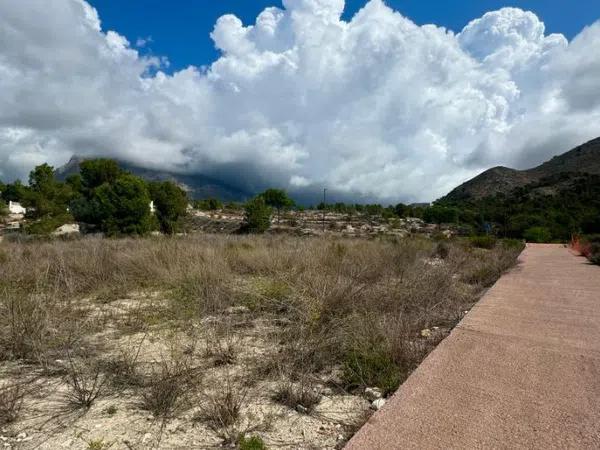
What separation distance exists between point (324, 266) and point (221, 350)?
4184 mm

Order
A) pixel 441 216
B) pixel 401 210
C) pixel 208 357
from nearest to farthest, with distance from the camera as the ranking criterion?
pixel 208 357 < pixel 441 216 < pixel 401 210

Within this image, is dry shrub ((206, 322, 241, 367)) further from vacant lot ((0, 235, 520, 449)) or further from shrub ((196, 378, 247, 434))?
shrub ((196, 378, 247, 434))

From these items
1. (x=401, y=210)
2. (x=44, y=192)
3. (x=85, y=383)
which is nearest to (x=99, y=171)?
(x=44, y=192)

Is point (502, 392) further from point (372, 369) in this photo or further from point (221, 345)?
point (221, 345)

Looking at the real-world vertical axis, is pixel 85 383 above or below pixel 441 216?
below

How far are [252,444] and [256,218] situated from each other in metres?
31.1

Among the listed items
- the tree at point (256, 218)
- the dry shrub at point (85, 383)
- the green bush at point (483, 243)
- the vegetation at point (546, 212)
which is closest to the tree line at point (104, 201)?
the tree at point (256, 218)

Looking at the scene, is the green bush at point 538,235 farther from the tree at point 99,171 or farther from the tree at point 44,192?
the tree at point 44,192

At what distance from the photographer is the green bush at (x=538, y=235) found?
31.7m

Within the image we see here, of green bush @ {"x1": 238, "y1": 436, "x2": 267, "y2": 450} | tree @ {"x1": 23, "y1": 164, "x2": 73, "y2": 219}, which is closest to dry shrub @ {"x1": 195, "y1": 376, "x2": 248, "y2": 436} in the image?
green bush @ {"x1": 238, "y1": 436, "x2": 267, "y2": 450}

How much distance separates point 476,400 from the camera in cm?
251

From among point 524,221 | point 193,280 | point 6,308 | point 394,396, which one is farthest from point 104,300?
point 524,221

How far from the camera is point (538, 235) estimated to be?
3209cm

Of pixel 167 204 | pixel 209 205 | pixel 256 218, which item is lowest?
pixel 256 218
